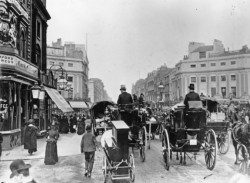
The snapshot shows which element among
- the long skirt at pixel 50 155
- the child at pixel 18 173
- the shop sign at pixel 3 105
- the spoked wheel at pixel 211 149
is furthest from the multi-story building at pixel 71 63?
the child at pixel 18 173

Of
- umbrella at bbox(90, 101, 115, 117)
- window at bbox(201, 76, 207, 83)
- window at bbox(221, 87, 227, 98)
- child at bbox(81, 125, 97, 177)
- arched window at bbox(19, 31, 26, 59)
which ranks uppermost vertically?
window at bbox(201, 76, 207, 83)

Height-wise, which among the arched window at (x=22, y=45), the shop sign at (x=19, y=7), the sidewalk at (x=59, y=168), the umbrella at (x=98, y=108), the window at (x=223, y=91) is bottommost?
the sidewalk at (x=59, y=168)

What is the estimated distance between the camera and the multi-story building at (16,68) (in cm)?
1346

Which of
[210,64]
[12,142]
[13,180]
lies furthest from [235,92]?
[13,180]

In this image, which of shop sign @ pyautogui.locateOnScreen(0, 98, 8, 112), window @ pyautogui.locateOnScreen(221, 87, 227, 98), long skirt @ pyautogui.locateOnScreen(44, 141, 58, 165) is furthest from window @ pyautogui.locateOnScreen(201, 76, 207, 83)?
long skirt @ pyautogui.locateOnScreen(44, 141, 58, 165)

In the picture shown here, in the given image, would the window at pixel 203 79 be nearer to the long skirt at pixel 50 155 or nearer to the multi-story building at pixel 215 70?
the multi-story building at pixel 215 70

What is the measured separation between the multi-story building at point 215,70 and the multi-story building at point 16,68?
47.0m

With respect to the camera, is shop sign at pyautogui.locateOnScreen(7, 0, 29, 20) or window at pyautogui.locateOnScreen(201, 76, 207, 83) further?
window at pyautogui.locateOnScreen(201, 76, 207, 83)

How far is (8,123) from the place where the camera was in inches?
561

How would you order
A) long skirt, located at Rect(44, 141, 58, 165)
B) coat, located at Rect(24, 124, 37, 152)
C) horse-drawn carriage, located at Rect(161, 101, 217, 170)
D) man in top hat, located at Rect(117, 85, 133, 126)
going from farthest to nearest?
coat, located at Rect(24, 124, 37, 152), long skirt, located at Rect(44, 141, 58, 165), man in top hat, located at Rect(117, 85, 133, 126), horse-drawn carriage, located at Rect(161, 101, 217, 170)

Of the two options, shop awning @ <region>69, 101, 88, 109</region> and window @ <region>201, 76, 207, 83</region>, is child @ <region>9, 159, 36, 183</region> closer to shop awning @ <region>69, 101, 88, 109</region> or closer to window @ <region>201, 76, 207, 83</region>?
shop awning @ <region>69, 101, 88, 109</region>

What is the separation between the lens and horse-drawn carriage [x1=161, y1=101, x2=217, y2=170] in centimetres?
853

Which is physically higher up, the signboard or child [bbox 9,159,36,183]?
the signboard

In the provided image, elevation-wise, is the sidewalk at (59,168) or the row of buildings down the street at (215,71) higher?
the row of buildings down the street at (215,71)
